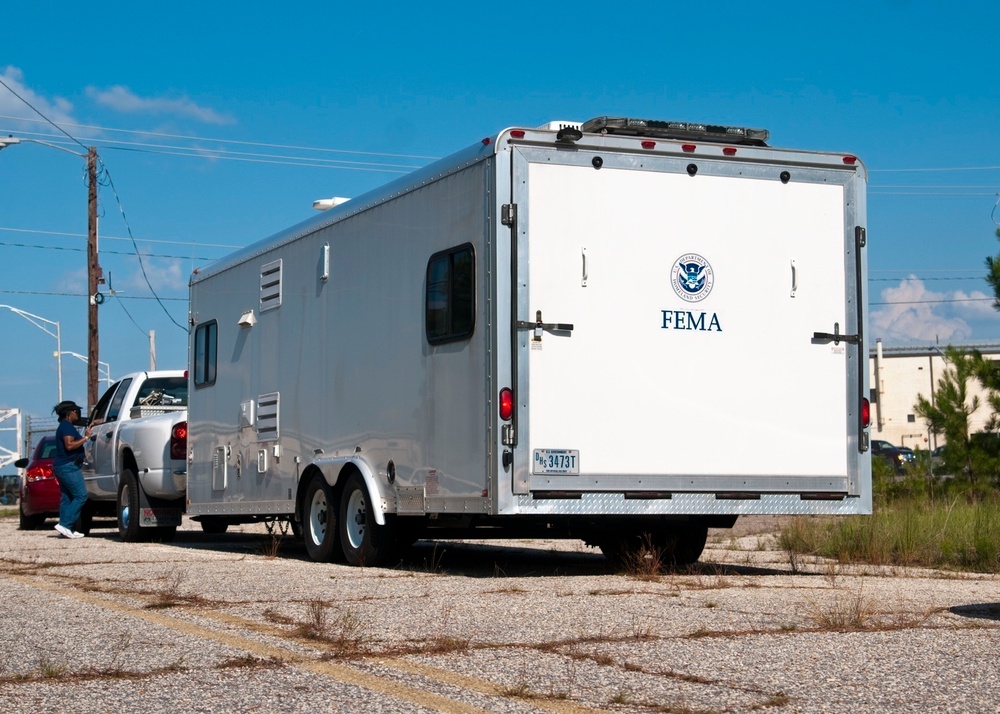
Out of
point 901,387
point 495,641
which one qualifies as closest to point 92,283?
point 495,641

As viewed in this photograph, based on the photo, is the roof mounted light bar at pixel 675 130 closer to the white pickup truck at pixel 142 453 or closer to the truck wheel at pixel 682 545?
the truck wheel at pixel 682 545

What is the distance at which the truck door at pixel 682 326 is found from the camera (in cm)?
1000

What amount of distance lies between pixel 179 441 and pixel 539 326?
25.4ft

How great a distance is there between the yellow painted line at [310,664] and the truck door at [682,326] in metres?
2.91

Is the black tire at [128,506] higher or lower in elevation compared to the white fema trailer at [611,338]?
lower

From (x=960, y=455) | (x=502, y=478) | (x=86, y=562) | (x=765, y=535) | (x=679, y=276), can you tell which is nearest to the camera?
(x=502, y=478)

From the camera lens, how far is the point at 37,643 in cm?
686

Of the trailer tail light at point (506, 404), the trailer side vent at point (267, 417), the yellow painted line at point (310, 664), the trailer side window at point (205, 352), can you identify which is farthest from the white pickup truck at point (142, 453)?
the yellow painted line at point (310, 664)

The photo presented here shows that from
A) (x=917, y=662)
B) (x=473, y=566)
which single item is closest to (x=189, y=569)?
(x=473, y=566)

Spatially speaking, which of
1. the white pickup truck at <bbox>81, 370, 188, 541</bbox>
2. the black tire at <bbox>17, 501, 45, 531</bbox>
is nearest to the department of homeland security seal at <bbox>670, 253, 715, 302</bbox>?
the white pickup truck at <bbox>81, 370, 188, 541</bbox>

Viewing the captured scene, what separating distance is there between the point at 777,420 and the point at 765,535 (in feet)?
24.2

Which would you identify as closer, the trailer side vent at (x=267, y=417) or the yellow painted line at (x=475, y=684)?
the yellow painted line at (x=475, y=684)

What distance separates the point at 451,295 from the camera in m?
10.5

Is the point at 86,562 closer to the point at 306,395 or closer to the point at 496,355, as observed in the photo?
the point at 306,395
